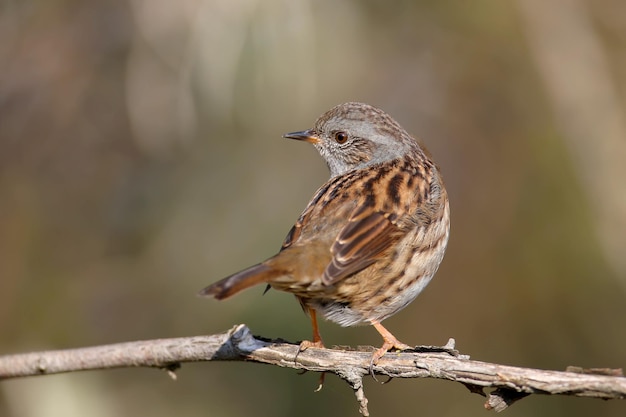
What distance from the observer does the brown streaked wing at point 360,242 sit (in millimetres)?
4387

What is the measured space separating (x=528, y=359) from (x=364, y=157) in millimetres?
2552

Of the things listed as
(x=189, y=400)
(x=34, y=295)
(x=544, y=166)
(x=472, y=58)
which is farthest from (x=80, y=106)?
(x=544, y=166)

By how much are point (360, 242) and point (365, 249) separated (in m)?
0.05

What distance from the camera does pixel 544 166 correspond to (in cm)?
746

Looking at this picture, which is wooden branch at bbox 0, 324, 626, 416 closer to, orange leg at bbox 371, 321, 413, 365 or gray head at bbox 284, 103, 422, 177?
orange leg at bbox 371, 321, 413, 365

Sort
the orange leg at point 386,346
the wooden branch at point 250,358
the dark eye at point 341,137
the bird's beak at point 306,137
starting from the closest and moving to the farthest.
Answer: the wooden branch at point 250,358 < the orange leg at point 386,346 < the dark eye at point 341,137 < the bird's beak at point 306,137

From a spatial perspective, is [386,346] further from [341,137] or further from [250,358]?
[341,137]

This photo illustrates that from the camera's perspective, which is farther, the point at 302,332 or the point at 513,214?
the point at 513,214

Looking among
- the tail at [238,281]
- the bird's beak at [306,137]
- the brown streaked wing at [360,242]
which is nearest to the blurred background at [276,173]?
the bird's beak at [306,137]

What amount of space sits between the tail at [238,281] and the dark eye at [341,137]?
6.12 feet

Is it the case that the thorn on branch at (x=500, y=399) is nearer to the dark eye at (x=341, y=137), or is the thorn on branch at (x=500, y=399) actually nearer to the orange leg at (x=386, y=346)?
the orange leg at (x=386, y=346)

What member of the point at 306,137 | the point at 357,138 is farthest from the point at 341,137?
the point at 306,137

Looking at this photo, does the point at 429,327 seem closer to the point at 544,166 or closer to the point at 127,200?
the point at 544,166

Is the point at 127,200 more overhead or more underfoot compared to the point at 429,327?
more overhead
